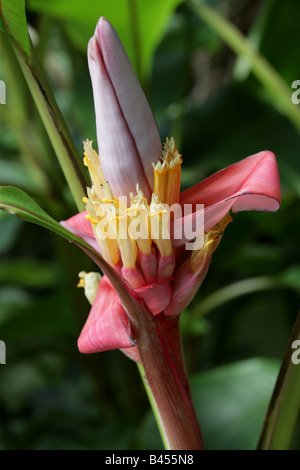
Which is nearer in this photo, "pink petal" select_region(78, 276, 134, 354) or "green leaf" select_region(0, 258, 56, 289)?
"pink petal" select_region(78, 276, 134, 354)

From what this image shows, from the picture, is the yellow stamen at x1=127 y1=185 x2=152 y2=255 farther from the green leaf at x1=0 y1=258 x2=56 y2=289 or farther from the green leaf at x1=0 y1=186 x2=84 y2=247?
the green leaf at x1=0 y1=258 x2=56 y2=289

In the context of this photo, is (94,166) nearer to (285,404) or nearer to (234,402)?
(285,404)

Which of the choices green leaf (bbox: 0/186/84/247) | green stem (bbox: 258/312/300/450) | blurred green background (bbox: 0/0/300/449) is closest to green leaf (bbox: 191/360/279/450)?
blurred green background (bbox: 0/0/300/449)

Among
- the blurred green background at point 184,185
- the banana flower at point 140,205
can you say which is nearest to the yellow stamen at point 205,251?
the banana flower at point 140,205

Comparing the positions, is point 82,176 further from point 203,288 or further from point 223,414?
point 203,288

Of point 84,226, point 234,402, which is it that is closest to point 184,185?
point 234,402

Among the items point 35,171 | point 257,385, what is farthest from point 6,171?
point 257,385

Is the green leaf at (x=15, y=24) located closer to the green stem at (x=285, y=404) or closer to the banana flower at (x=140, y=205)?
the banana flower at (x=140, y=205)
